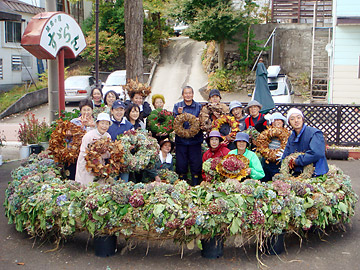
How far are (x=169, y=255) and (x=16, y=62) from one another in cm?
2154

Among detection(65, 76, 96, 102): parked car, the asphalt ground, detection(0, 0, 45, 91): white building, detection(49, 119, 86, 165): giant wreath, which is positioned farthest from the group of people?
detection(0, 0, 45, 91): white building

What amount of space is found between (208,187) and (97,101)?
11.6ft

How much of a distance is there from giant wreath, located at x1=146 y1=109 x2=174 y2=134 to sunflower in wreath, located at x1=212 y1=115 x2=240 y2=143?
797mm

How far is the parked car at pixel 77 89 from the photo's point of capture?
2197cm

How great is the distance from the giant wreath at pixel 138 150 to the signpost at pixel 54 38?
310 cm

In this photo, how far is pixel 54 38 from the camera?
8812mm

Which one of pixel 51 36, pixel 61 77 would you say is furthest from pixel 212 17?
pixel 51 36

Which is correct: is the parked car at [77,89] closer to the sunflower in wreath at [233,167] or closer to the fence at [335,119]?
the fence at [335,119]

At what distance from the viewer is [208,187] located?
562 centimetres

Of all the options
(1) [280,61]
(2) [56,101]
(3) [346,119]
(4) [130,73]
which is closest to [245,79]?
(1) [280,61]

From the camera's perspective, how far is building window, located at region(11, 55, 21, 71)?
23984 mm

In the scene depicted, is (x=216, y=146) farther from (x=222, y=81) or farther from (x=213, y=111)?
(x=222, y=81)

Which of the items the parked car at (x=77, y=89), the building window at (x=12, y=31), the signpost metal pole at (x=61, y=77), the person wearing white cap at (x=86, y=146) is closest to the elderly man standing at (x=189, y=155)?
the person wearing white cap at (x=86, y=146)

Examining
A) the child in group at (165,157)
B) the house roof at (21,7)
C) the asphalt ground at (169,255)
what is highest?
the house roof at (21,7)
